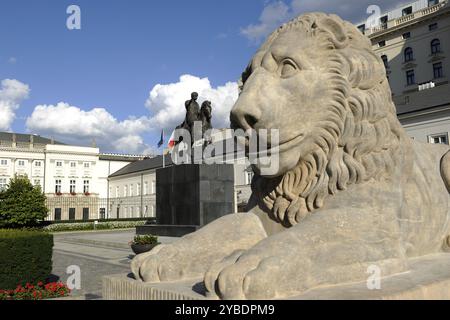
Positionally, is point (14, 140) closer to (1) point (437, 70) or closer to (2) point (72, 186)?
(2) point (72, 186)

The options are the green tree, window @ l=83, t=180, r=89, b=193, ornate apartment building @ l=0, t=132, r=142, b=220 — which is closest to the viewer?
the green tree

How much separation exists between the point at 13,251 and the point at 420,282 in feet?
21.3

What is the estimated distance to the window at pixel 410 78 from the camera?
45541 millimetres

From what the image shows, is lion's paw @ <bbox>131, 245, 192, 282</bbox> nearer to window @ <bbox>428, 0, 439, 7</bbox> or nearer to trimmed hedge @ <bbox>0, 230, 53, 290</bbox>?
trimmed hedge @ <bbox>0, 230, 53, 290</bbox>

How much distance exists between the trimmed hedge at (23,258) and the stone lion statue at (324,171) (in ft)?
15.8

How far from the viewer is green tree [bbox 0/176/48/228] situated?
1225 inches

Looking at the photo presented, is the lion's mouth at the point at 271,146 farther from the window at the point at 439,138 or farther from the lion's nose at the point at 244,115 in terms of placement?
the window at the point at 439,138

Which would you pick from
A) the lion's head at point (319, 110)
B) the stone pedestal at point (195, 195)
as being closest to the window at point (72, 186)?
the stone pedestal at point (195, 195)

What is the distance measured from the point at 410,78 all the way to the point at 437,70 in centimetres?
317

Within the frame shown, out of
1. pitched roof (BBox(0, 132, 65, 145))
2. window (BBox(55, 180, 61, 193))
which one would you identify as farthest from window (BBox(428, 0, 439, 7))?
pitched roof (BBox(0, 132, 65, 145))

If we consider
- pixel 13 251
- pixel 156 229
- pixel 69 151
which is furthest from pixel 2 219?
pixel 69 151

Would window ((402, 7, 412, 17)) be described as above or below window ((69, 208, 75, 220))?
above

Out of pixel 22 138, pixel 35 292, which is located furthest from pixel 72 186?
pixel 35 292
